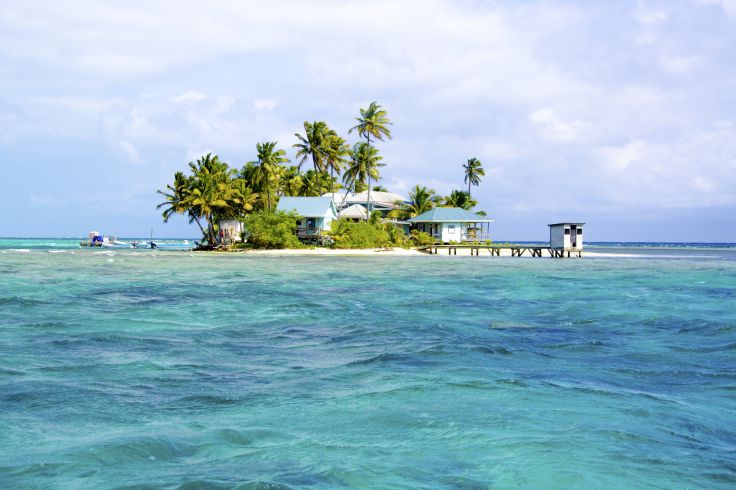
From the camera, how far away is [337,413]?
6.80 meters

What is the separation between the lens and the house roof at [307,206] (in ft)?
192

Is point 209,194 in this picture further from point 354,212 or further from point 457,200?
point 457,200

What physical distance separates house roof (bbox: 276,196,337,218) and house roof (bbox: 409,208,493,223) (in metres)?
10.1

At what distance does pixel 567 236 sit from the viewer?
58.5 metres

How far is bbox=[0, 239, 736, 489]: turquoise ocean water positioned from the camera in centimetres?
518

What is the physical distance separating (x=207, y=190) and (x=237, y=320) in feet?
145

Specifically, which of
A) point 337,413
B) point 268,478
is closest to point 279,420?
point 337,413

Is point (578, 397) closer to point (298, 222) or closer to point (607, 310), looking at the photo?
point (607, 310)

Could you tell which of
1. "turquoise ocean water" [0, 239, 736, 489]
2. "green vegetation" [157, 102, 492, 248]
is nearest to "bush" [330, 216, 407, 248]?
"green vegetation" [157, 102, 492, 248]

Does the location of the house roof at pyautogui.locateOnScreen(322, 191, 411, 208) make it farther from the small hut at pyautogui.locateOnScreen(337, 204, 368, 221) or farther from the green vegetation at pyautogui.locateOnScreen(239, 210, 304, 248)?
the green vegetation at pyautogui.locateOnScreen(239, 210, 304, 248)

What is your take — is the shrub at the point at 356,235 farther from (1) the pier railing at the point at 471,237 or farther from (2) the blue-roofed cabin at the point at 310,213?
(1) the pier railing at the point at 471,237

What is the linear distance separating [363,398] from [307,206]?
173ft

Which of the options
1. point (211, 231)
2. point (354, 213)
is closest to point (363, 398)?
point (211, 231)

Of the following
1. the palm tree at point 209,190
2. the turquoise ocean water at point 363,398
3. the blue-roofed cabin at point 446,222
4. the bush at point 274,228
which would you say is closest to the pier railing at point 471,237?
the blue-roofed cabin at point 446,222
